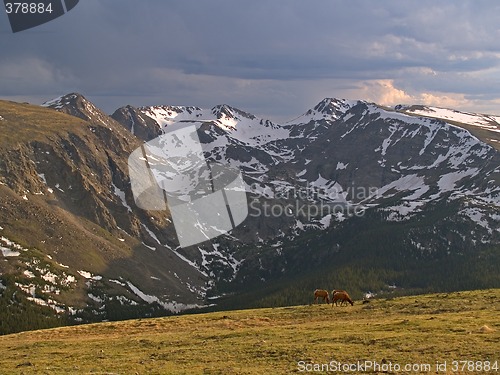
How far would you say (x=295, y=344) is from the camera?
43.7 metres

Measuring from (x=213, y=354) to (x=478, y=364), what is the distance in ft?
68.3

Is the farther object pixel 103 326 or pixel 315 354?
pixel 103 326

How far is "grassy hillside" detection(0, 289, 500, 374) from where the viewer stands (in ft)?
122

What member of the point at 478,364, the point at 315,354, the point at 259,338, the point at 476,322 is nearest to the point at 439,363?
the point at 478,364

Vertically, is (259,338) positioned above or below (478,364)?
Answer: below

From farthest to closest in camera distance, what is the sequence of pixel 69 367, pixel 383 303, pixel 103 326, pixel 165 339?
pixel 103 326 < pixel 383 303 < pixel 165 339 < pixel 69 367

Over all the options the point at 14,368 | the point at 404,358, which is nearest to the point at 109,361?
the point at 14,368

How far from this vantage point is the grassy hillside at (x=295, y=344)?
37.2 m

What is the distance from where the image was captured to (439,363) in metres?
34.4

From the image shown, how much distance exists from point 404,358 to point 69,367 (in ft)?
88.0

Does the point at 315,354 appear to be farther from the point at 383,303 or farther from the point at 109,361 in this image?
the point at 383,303

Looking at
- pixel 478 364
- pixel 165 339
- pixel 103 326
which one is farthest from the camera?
pixel 103 326

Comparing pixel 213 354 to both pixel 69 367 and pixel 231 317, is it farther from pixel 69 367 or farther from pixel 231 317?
pixel 231 317

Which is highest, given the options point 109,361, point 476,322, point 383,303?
point 109,361
